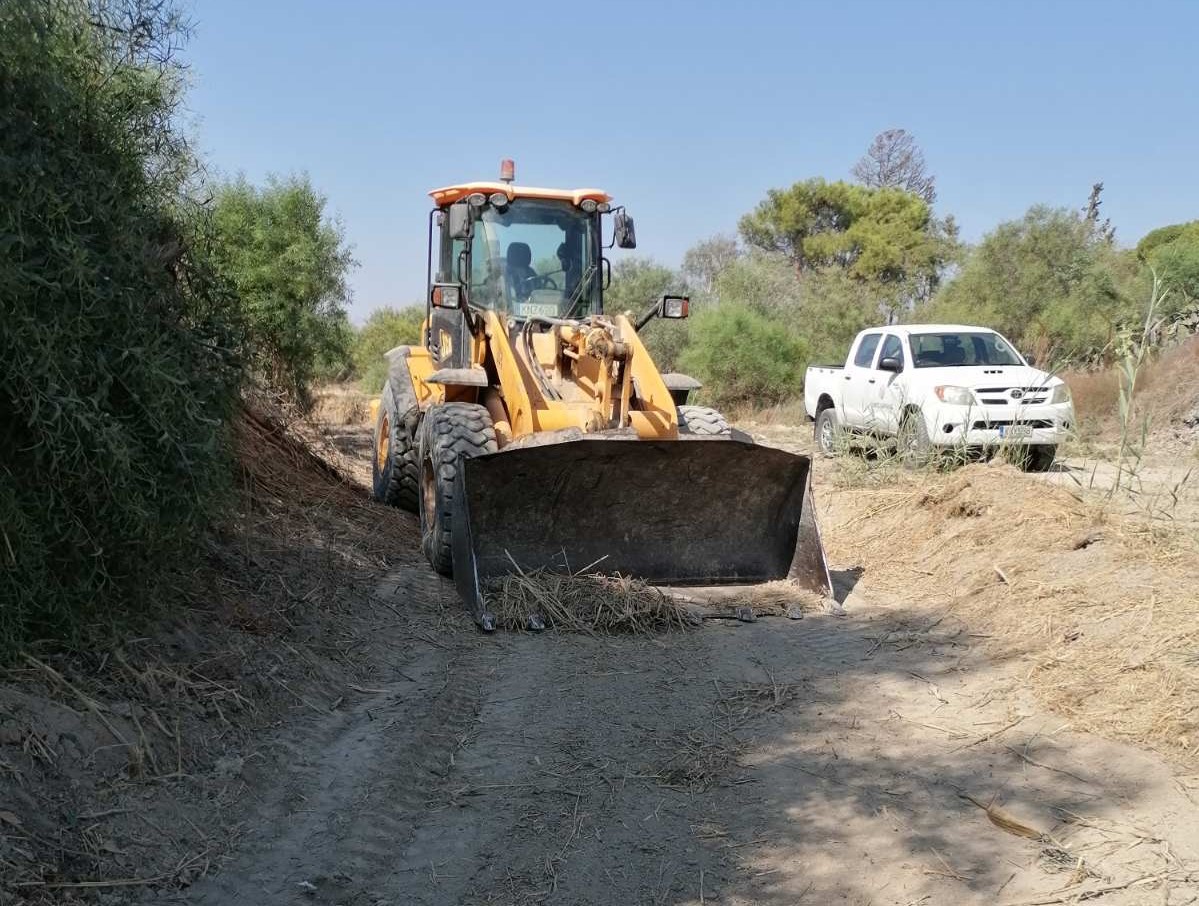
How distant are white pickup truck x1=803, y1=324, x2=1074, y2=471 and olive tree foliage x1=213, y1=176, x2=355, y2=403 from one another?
7269 millimetres

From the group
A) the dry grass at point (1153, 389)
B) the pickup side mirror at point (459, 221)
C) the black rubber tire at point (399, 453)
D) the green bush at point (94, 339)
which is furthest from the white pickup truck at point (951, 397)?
the green bush at point (94, 339)

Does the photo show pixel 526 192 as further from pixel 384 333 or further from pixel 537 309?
pixel 384 333

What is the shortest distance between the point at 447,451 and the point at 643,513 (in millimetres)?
1376

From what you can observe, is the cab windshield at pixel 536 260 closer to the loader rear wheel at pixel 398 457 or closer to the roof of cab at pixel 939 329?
the loader rear wheel at pixel 398 457

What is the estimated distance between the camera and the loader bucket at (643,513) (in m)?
7.01

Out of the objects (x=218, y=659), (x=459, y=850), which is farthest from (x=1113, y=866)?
(x=218, y=659)

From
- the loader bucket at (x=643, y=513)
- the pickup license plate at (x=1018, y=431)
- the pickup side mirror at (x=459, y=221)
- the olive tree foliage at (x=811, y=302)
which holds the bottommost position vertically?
the loader bucket at (x=643, y=513)

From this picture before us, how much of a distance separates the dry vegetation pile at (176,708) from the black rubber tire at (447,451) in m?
0.55

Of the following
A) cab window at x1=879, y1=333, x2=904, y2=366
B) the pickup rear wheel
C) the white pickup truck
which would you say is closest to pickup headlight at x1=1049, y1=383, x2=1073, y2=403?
the white pickup truck

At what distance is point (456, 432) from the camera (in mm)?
7516

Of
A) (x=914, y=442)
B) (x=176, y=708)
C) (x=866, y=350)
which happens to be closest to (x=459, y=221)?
(x=176, y=708)

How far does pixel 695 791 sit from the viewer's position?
4.54 metres

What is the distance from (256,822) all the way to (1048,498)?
6.51m

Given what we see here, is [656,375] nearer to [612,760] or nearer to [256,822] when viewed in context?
[612,760]
